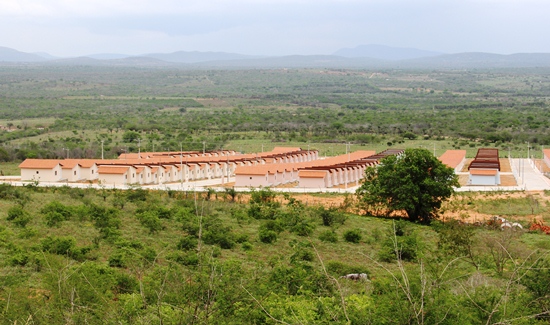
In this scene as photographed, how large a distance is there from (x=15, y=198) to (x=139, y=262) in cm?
1379

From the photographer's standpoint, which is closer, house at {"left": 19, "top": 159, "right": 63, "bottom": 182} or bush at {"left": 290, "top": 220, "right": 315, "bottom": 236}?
bush at {"left": 290, "top": 220, "right": 315, "bottom": 236}

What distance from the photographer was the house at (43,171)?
155 ft

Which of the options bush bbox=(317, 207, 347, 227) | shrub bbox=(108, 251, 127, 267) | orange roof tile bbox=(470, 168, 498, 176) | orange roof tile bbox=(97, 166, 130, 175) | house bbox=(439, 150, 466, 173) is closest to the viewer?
shrub bbox=(108, 251, 127, 267)

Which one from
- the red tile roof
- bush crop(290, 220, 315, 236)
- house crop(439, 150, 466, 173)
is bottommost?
house crop(439, 150, 466, 173)

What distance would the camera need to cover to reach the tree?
33156 mm

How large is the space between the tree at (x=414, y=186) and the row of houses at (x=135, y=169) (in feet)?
59.3

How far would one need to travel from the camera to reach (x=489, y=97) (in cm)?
17988

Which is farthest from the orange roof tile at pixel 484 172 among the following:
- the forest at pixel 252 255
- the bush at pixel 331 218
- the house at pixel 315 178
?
the bush at pixel 331 218

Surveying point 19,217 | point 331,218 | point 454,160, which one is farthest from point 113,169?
point 454,160

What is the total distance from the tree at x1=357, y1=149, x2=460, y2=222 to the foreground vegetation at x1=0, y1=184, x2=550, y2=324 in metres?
1.16

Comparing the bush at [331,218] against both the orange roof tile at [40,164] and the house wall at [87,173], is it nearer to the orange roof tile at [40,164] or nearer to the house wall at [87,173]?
the house wall at [87,173]

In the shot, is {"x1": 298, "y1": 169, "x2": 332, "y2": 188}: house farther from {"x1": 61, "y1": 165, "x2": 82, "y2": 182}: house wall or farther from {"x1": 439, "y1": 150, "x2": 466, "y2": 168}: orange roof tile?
{"x1": 61, "y1": 165, "x2": 82, "y2": 182}: house wall

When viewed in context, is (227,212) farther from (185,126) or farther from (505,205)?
(185,126)

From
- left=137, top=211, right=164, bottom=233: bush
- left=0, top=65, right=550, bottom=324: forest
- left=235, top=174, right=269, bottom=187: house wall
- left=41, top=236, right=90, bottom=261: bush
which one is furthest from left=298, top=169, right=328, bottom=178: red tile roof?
left=41, top=236, right=90, bottom=261: bush
